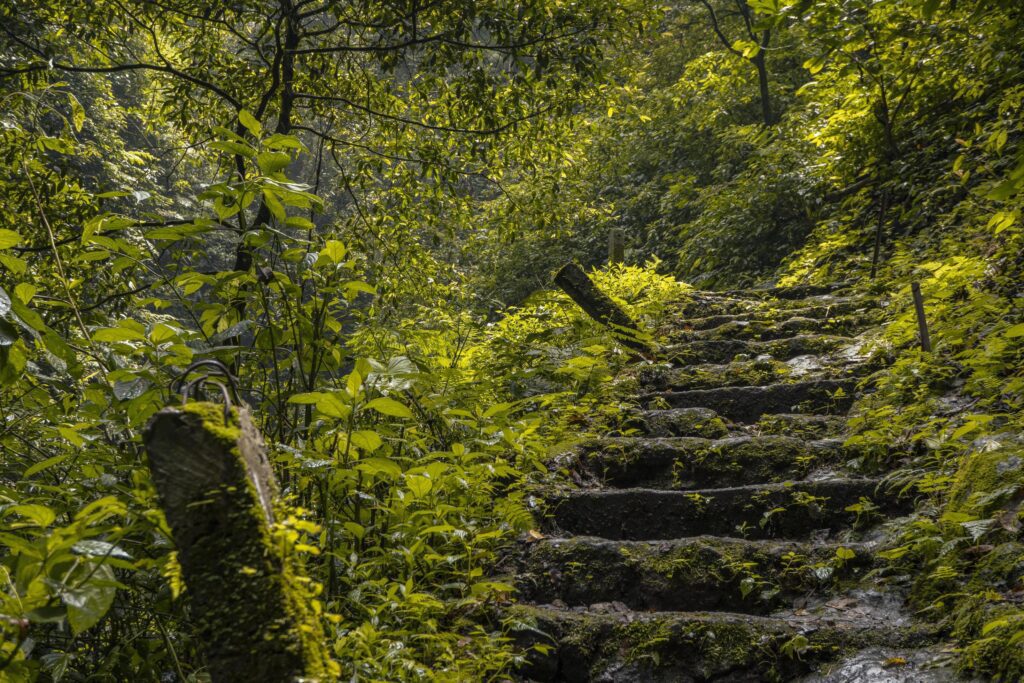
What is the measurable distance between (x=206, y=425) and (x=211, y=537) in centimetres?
22

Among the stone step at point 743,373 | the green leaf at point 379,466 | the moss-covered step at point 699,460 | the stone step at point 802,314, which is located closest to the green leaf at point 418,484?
the green leaf at point 379,466

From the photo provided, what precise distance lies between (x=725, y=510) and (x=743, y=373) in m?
2.22

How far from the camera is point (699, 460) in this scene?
13.7 ft

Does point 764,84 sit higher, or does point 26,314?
point 764,84

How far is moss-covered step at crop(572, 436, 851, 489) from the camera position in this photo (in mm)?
4012

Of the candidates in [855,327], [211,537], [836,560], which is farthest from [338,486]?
[855,327]

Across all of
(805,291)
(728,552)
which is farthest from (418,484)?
(805,291)

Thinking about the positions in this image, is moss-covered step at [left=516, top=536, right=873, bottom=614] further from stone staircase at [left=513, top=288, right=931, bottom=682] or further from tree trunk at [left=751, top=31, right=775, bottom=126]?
tree trunk at [left=751, top=31, right=775, bottom=126]

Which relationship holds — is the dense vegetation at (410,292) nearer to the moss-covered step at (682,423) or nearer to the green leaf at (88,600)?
the green leaf at (88,600)

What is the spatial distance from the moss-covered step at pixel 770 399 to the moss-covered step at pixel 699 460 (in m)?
0.69

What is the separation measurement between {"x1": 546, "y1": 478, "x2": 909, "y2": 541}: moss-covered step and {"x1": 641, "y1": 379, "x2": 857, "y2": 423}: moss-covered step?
4.42 ft

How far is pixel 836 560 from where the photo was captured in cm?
304

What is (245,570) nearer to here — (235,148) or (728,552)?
(235,148)

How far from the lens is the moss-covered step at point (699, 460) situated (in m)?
4.01
